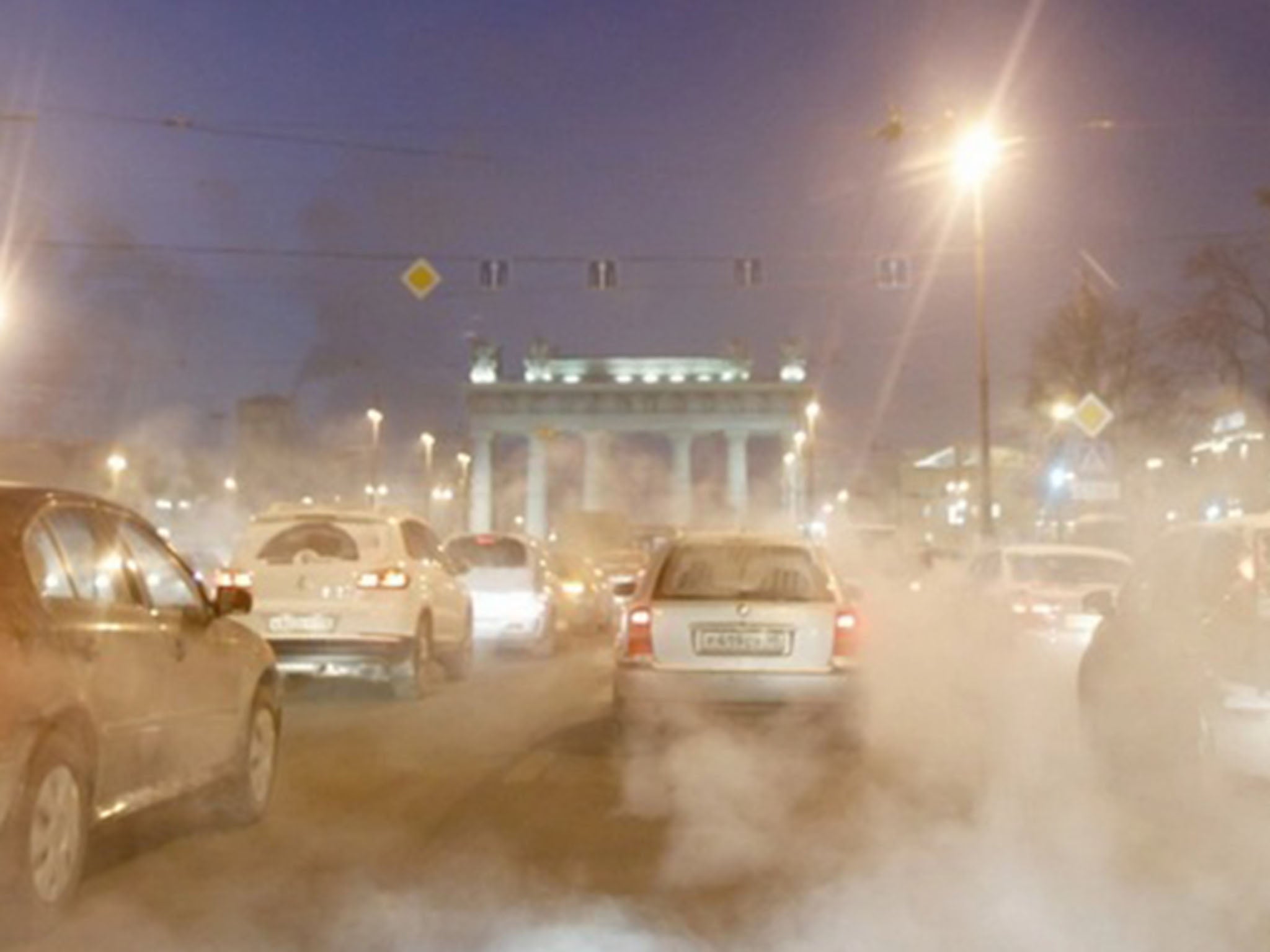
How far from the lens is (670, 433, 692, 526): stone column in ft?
324

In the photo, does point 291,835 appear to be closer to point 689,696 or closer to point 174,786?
point 174,786

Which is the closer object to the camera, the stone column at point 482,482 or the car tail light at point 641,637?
the car tail light at point 641,637

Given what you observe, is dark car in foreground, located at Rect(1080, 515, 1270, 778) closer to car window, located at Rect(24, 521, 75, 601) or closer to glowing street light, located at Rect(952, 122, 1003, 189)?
car window, located at Rect(24, 521, 75, 601)

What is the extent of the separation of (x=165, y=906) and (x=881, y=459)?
119278 millimetres

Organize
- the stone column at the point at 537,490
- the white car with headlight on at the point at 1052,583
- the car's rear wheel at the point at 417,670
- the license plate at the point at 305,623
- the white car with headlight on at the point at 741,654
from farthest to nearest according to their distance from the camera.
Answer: the stone column at the point at 537,490 < the white car with headlight on at the point at 1052,583 < the car's rear wheel at the point at 417,670 < the license plate at the point at 305,623 < the white car with headlight on at the point at 741,654

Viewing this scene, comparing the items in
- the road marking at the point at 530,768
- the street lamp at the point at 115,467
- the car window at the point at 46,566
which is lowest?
the road marking at the point at 530,768

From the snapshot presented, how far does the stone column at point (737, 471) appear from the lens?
99.8m

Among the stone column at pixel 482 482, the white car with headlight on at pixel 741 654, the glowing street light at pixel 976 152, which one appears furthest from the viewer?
the stone column at pixel 482 482

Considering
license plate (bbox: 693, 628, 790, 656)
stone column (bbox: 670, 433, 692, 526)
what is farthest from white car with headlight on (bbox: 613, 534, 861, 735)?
stone column (bbox: 670, 433, 692, 526)

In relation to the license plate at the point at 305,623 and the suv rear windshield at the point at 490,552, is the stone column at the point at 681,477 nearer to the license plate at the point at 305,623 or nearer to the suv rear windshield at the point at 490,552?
the suv rear windshield at the point at 490,552

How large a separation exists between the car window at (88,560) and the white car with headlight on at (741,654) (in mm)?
4851

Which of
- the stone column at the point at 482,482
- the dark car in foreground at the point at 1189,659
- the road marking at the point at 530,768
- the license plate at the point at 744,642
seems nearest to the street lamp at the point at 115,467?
the stone column at the point at 482,482

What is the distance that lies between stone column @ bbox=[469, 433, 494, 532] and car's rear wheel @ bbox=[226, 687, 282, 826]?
3474 inches

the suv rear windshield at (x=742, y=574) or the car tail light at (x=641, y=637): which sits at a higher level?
the suv rear windshield at (x=742, y=574)
